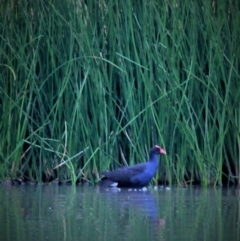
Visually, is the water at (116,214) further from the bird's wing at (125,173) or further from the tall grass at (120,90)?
the tall grass at (120,90)

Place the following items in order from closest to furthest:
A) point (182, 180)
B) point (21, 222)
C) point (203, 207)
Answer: point (21, 222)
point (203, 207)
point (182, 180)

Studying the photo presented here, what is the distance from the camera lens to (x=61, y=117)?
1008 centimetres

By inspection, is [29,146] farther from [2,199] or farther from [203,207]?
[203,207]

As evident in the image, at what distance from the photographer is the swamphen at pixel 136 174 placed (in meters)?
9.72

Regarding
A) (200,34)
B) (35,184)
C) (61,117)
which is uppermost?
(200,34)

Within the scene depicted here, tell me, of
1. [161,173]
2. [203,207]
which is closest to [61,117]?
[161,173]

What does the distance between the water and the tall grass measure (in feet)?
1.71

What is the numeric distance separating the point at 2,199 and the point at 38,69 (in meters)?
2.42

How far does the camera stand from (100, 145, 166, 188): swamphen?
9.72 m

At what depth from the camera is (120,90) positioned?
33.5 ft

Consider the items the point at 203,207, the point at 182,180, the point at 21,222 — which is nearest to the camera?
the point at 21,222

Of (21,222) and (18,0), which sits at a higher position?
(18,0)

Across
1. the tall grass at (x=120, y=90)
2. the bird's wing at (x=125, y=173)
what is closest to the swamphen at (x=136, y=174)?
the bird's wing at (x=125, y=173)

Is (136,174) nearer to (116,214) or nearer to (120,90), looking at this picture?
(120,90)
